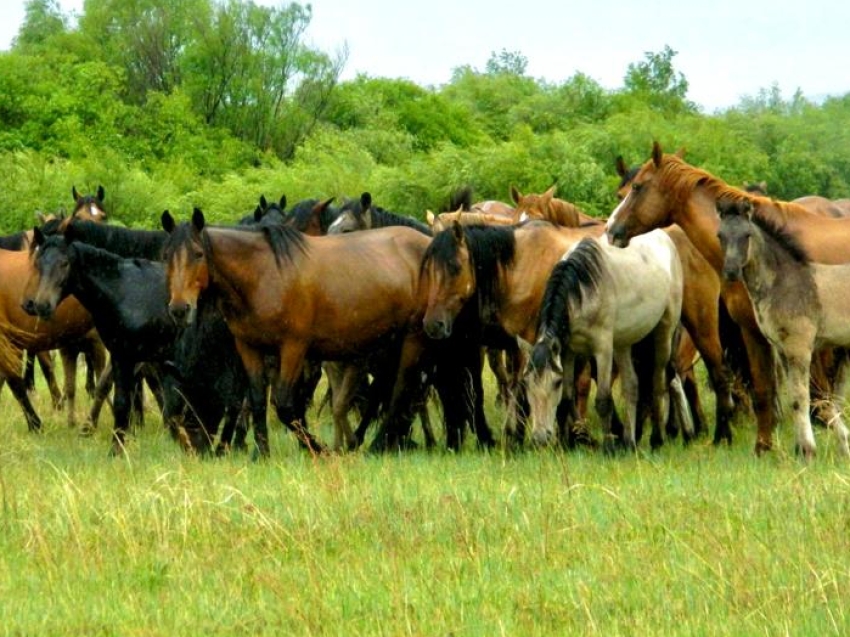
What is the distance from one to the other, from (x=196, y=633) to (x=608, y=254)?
6723mm

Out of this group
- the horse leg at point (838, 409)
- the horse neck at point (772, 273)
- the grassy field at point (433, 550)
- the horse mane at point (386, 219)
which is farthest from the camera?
the horse mane at point (386, 219)

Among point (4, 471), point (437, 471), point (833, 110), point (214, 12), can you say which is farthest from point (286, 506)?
point (833, 110)

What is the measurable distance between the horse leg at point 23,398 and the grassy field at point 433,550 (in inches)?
143

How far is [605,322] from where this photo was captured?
12688mm

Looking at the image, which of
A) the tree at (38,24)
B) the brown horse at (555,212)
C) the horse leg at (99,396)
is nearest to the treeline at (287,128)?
the tree at (38,24)

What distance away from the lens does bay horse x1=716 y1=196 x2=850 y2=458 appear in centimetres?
1126

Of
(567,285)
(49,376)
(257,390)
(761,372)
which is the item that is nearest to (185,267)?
(257,390)

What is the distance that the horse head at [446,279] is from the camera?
12.9m

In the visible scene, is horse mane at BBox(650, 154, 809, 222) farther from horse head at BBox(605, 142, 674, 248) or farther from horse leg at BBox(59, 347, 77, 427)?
horse leg at BBox(59, 347, 77, 427)

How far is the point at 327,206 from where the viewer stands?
653 inches

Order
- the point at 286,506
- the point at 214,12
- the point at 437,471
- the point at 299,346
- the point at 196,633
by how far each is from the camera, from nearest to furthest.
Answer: the point at 196,633
the point at 286,506
the point at 437,471
the point at 299,346
the point at 214,12

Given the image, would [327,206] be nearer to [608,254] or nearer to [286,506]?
[608,254]

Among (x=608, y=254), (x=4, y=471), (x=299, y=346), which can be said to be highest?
(x=608, y=254)

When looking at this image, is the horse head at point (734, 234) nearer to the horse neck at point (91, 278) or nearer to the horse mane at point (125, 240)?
the horse neck at point (91, 278)
